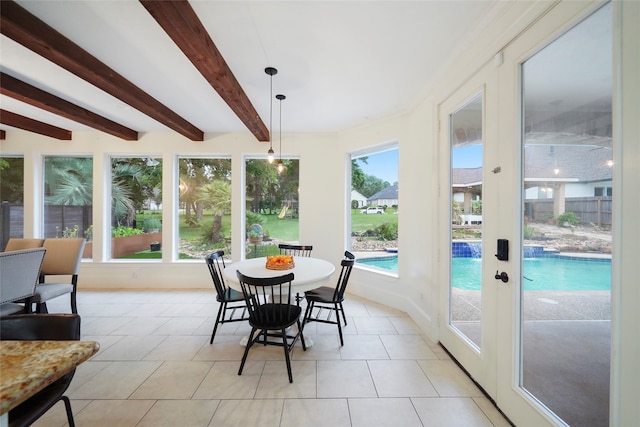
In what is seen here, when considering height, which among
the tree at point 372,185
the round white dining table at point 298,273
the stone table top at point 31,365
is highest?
the tree at point 372,185

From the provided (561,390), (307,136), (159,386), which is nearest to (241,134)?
(307,136)

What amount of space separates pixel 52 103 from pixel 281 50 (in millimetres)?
2911

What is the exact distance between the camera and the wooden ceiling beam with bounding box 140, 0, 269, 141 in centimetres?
149

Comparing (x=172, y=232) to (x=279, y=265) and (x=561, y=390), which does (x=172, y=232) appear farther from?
(x=561, y=390)

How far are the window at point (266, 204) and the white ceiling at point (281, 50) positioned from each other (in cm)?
138

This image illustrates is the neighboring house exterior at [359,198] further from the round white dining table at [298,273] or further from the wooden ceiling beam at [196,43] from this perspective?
the wooden ceiling beam at [196,43]

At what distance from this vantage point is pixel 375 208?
3994 millimetres

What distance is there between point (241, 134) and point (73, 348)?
400cm

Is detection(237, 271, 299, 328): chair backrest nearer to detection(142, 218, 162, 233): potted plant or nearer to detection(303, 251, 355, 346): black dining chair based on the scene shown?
detection(303, 251, 355, 346): black dining chair

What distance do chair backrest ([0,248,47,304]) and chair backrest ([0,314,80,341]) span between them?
155 cm

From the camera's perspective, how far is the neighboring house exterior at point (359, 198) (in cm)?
411

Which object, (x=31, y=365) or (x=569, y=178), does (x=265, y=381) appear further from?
(x=569, y=178)

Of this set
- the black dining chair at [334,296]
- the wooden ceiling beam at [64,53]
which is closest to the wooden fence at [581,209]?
the black dining chair at [334,296]

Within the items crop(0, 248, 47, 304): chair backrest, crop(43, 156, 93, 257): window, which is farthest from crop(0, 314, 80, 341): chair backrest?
crop(43, 156, 93, 257): window
